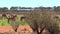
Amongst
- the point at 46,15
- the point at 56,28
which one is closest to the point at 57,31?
the point at 56,28

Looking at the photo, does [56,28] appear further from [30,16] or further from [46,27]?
[30,16]

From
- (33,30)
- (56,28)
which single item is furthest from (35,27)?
(56,28)

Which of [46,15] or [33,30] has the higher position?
[46,15]

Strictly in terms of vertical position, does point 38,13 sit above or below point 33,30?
above

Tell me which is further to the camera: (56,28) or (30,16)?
(30,16)

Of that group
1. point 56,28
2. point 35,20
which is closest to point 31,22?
point 35,20

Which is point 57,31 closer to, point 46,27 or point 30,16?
point 46,27

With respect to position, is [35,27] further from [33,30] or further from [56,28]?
[56,28]
